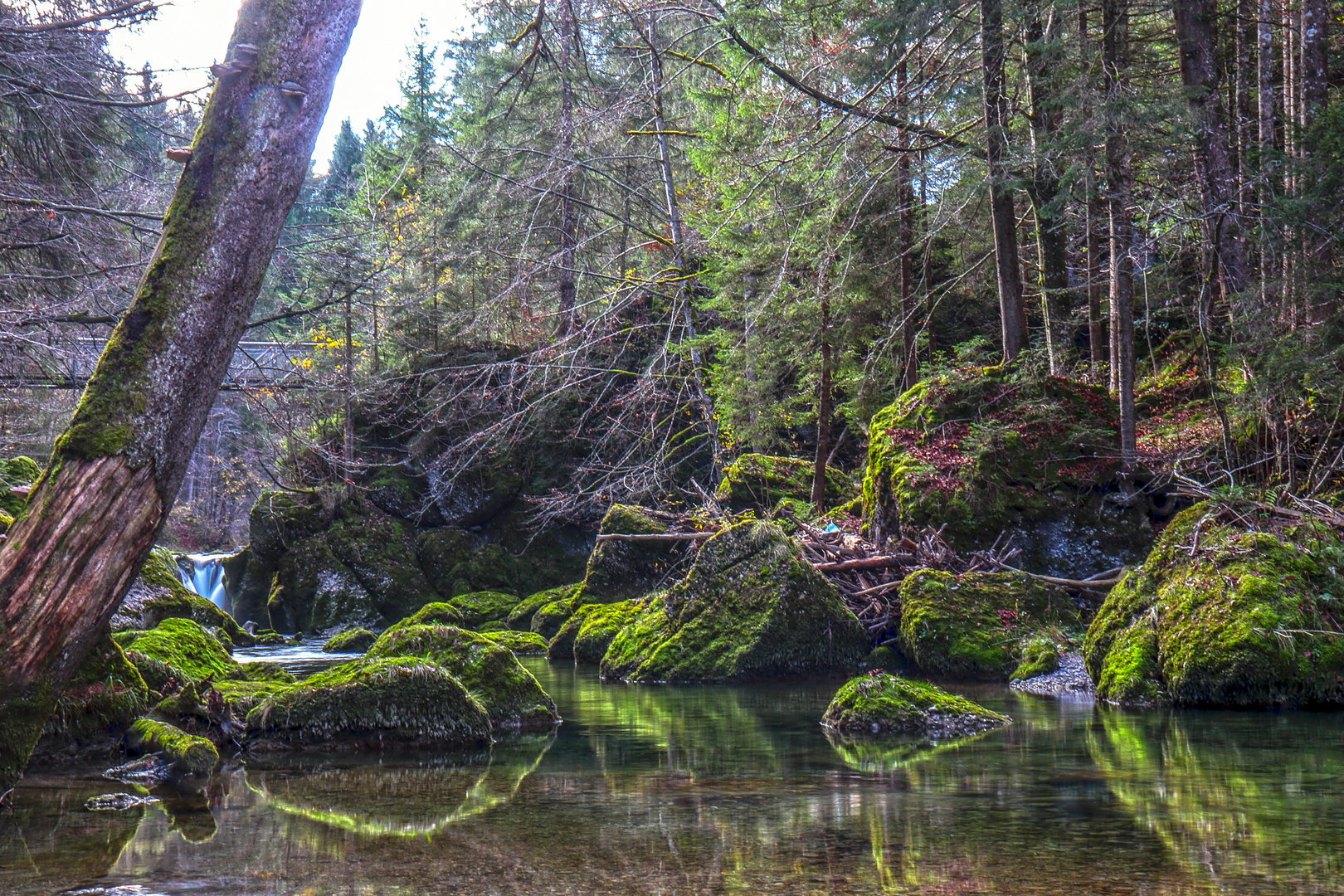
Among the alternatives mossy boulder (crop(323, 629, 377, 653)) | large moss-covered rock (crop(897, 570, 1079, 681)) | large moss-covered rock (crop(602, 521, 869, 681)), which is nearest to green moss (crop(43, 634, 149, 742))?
large moss-covered rock (crop(602, 521, 869, 681))

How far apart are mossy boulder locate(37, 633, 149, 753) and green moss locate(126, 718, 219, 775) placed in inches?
5.9

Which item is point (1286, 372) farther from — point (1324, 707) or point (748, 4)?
point (748, 4)

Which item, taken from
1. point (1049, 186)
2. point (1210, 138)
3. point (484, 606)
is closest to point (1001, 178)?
point (1049, 186)

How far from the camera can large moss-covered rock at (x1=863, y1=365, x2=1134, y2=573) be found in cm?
1270

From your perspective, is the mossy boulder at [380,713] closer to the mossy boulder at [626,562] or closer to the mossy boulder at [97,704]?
the mossy boulder at [97,704]

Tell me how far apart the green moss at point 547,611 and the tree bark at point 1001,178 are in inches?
319

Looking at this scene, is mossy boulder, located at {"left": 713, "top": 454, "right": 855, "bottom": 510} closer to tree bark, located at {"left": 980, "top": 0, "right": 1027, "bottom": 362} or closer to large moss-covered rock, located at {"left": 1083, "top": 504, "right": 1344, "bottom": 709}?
tree bark, located at {"left": 980, "top": 0, "right": 1027, "bottom": 362}

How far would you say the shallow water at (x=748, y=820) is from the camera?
353cm

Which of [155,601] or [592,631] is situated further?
[592,631]

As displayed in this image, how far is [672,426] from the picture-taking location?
21141 mm

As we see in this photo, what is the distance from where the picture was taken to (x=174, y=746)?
19.9ft

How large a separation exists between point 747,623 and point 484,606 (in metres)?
9.43

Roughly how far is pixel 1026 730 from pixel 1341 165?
6701 millimetres

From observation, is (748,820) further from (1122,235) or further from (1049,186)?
(1049,186)
